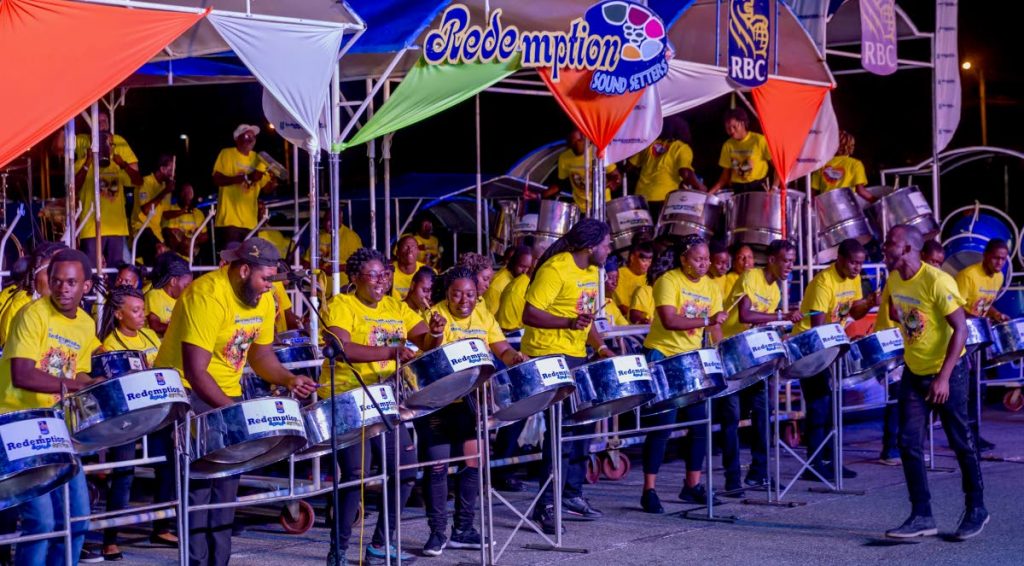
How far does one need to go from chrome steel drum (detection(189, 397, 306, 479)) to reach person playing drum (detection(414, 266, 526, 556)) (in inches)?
45.0

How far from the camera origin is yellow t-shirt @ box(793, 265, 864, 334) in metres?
7.32

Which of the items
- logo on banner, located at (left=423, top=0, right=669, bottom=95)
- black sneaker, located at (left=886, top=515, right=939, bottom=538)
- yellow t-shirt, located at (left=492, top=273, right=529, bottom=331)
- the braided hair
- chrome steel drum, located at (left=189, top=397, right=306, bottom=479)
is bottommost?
black sneaker, located at (left=886, top=515, right=939, bottom=538)

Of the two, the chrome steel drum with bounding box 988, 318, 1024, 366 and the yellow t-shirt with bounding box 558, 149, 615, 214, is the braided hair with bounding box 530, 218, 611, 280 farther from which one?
the yellow t-shirt with bounding box 558, 149, 615, 214

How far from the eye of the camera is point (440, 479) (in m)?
5.41

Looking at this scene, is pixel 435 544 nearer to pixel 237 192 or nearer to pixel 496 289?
pixel 496 289

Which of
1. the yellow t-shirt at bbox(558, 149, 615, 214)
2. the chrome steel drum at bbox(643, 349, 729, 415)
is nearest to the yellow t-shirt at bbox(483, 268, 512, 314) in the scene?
the yellow t-shirt at bbox(558, 149, 615, 214)

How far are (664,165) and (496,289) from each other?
8.03 ft

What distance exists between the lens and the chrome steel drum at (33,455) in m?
3.71

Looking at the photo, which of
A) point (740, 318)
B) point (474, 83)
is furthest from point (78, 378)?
point (740, 318)

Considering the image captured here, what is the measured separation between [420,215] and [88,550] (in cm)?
694

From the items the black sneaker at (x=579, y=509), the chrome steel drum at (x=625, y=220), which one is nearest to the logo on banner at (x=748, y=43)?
the chrome steel drum at (x=625, y=220)

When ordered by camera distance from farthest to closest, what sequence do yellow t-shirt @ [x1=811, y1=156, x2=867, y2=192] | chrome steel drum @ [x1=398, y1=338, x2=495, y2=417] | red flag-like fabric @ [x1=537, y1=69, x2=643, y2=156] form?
yellow t-shirt @ [x1=811, y1=156, x2=867, y2=192] → red flag-like fabric @ [x1=537, y1=69, x2=643, y2=156] → chrome steel drum @ [x1=398, y1=338, x2=495, y2=417]

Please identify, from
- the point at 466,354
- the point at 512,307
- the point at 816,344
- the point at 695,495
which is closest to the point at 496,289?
the point at 512,307

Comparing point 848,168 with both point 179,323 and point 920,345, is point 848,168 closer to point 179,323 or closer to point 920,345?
point 920,345
